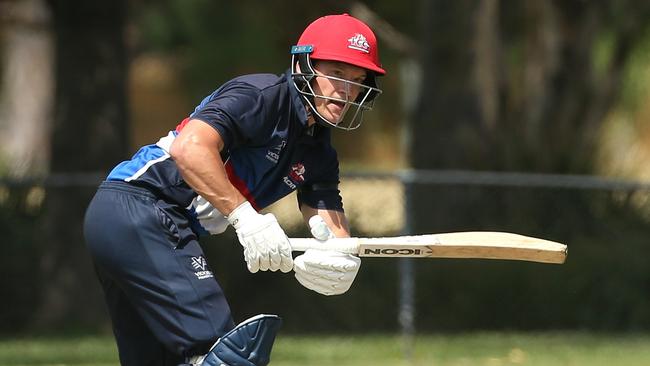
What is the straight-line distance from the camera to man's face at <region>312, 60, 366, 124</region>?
5.38 m

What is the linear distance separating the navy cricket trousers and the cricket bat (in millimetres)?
448

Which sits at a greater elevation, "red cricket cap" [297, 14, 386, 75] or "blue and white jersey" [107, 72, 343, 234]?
"red cricket cap" [297, 14, 386, 75]

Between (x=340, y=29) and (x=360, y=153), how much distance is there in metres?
35.6

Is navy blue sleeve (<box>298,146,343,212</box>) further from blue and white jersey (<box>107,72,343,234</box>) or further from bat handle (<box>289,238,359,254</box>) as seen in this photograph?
bat handle (<box>289,238,359,254</box>)

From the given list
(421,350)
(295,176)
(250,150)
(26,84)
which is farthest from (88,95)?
(26,84)

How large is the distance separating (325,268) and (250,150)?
0.61 meters

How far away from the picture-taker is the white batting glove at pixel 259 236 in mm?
4953

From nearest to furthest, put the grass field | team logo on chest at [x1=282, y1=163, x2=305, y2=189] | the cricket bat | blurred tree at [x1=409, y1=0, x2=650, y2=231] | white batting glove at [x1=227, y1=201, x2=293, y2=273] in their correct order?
white batting glove at [x1=227, y1=201, x2=293, y2=273], the cricket bat, team logo on chest at [x1=282, y1=163, x2=305, y2=189], the grass field, blurred tree at [x1=409, y1=0, x2=650, y2=231]

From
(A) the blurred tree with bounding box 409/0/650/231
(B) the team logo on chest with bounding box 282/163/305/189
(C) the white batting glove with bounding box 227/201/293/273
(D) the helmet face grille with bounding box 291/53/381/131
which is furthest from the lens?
(A) the blurred tree with bounding box 409/0/650/231

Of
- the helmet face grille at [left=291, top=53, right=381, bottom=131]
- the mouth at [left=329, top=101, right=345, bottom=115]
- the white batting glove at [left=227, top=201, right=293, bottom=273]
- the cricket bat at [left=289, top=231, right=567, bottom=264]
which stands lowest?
the cricket bat at [left=289, top=231, right=567, bottom=264]

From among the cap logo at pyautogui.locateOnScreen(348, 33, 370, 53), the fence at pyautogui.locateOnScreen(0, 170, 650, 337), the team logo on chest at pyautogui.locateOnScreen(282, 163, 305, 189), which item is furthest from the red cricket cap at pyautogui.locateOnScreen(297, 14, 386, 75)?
the fence at pyautogui.locateOnScreen(0, 170, 650, 337)

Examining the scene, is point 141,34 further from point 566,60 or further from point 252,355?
point 252,355

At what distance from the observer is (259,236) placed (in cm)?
495

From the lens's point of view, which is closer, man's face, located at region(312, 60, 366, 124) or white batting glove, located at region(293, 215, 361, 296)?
white batting glove, located at region(293, 215, 361, 296)
